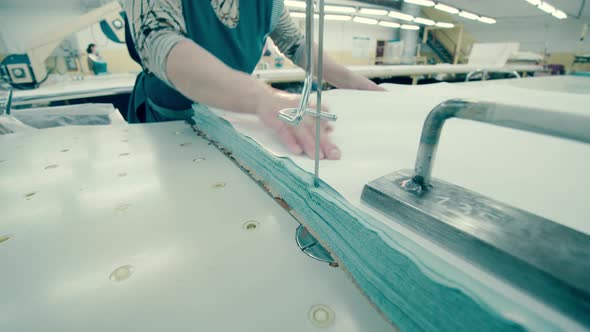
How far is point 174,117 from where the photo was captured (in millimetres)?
913

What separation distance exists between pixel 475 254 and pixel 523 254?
3 centimetres

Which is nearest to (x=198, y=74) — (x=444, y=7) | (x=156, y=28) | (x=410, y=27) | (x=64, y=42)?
(x=156, y=28)

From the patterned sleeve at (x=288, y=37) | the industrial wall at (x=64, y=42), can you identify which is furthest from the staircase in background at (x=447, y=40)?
the patterned sleeve at (x=288, y=37)

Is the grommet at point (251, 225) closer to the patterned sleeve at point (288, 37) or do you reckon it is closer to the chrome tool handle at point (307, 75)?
the chrome tool handle at point (307, 75)

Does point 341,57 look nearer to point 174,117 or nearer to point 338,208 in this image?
point 174,117

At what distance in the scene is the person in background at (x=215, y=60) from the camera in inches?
19.6

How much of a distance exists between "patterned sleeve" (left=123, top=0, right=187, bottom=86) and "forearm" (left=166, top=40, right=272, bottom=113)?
3 cm

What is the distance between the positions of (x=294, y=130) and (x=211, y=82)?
0.23 m

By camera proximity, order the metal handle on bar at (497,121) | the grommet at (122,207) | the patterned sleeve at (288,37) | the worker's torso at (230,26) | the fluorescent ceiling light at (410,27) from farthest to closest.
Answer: the fluorescent ceiling light at (410,27) → the patterned sleeve at (288,37) → the worker's torso at (230,26) → the grommet at (122,207) → the metal handle on bar at (497,121)

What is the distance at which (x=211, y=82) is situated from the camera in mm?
538

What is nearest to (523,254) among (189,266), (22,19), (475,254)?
(475,254)

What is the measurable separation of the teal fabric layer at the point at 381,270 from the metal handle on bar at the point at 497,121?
77 millimetres

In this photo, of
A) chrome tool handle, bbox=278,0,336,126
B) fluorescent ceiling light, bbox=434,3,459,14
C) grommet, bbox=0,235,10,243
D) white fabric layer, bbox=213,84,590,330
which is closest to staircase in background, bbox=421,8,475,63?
fluorescent ceiling light, bbox=434,3,459,14

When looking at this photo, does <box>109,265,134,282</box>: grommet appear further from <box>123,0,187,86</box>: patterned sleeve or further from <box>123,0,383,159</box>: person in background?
<box>123,0,187,86</box>: patterned sleeve
